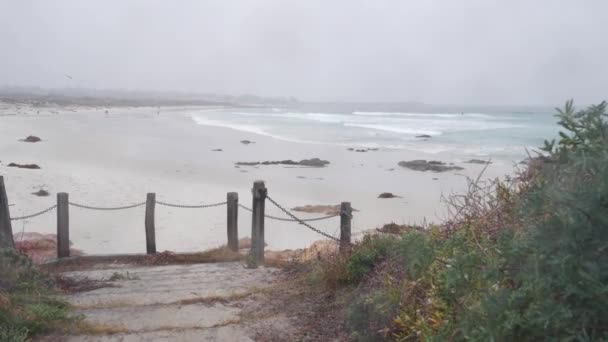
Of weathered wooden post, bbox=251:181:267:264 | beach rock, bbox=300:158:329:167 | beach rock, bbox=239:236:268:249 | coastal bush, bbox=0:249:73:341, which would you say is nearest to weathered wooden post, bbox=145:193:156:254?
weathered wooden post, bbox=251:181:267:264

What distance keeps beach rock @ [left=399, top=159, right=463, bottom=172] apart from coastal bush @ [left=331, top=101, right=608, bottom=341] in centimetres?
2258

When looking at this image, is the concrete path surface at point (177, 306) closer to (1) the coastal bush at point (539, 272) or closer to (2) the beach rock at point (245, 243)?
(1) the coastal bush at point (539, 272)

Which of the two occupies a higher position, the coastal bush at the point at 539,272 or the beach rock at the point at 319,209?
the coastal bush at the point at 539,272

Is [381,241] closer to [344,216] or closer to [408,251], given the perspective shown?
[408,251]

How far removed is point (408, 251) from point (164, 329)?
2355mm

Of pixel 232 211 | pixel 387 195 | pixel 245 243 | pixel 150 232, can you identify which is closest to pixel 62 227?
pixel 150 232

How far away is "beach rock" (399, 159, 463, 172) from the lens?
26.5m

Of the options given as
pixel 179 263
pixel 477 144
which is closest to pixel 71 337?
pixel 179 263

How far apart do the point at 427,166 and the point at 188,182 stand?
12.5 meters

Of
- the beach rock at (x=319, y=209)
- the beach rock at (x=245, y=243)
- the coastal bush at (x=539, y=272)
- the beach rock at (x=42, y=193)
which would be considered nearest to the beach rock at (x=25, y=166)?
the beach rock at (x=42, y=193)

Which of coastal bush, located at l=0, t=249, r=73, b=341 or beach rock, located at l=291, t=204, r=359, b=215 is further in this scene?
beach rock, located at l=291, t=204, r=359, b=215

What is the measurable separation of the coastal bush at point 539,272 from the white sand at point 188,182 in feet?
13.9

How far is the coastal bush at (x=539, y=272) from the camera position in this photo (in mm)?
2225

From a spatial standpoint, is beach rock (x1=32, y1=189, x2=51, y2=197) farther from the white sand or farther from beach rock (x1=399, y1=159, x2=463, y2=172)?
beach rock (x1=399, y1=159, x2=463, y2=172)
